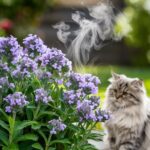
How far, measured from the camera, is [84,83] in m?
3.61

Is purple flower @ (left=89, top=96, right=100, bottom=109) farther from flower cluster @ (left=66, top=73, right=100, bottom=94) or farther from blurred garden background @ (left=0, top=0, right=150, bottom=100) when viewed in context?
blurred garden background @ (left=0, top=0, right=150, bottom=100)

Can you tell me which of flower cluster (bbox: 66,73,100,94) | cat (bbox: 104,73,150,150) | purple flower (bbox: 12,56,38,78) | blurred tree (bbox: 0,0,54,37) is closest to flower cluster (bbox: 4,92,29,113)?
purple flower (bbox: 12,56,38,78)

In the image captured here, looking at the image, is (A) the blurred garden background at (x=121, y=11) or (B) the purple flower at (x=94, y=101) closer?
(B) the purple flower at (x=94, y=101)

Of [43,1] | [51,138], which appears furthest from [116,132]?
[43,1]

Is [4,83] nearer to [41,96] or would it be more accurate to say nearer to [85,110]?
[41,96]

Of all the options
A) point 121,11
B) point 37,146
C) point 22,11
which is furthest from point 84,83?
point 22,11

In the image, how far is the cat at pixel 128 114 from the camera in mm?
4582

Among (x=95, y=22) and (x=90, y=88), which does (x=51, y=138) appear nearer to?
(x=90, y=88)

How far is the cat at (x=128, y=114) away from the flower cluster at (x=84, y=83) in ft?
3.14

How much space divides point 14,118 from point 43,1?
44.1 feet

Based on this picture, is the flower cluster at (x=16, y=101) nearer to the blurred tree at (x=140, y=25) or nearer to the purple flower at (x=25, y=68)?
the purple flower at (x=25, y=68)

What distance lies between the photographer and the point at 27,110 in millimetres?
3594

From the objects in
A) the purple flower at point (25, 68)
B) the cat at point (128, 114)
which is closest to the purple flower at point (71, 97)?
the purple flower at point (25, 68)

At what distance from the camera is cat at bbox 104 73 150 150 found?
4.58 meters
